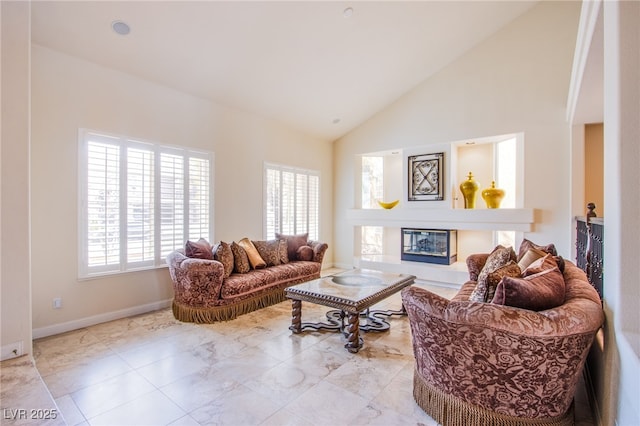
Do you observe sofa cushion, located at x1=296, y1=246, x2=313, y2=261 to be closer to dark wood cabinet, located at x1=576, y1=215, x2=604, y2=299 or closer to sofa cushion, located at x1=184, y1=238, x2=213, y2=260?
sofa cushion, located at x1=184, y1=238, x2=213, y2=260

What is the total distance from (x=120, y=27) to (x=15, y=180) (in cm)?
192

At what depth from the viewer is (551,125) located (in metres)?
4.68

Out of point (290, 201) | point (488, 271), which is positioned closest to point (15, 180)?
point (488, 271)

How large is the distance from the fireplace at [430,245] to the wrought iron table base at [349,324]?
208 centimetres

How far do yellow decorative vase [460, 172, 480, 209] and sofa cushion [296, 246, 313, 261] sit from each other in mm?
2945

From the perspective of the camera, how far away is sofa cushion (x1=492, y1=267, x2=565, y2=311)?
1.73 metres

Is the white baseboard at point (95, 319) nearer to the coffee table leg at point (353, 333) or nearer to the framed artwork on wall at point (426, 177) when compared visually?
the coffee table leg at point (353, 333)

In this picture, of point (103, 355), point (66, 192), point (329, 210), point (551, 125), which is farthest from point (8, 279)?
point (551, 125)

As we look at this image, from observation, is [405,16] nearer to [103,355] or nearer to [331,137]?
[331,137]

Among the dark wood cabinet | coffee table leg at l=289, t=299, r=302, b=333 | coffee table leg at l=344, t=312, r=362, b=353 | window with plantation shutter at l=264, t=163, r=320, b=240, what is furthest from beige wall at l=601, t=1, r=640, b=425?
window with plantation shutter at l=264, t=163, r=320, b=240

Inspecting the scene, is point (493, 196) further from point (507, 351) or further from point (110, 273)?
point (110, 273)

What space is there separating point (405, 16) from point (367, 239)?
14.6ft

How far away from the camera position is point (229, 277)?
4.02m

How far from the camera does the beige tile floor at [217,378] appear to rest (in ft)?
6.65
